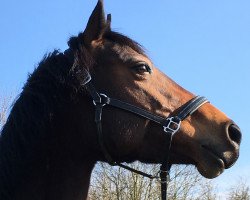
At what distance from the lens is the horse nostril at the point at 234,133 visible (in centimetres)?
359

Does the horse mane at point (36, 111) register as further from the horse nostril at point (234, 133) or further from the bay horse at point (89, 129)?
the horse nostril at point (234, 133)

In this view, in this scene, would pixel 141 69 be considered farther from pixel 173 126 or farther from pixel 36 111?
pixel 36 111

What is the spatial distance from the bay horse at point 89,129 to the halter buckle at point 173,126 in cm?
4

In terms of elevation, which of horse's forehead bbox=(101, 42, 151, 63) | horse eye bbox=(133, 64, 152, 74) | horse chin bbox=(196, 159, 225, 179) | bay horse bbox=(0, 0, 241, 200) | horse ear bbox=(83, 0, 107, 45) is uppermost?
horse ear bbox=(83, 0, 107, 45)

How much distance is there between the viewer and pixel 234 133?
11.8 feet

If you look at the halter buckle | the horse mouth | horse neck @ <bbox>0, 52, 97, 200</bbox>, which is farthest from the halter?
the horse mouth

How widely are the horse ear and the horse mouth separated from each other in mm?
1438

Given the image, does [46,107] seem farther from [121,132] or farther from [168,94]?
[168,94]

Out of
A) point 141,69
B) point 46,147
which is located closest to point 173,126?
point 141,69

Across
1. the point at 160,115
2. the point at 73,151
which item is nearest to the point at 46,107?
the point at 73,151

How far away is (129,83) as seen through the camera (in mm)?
3770

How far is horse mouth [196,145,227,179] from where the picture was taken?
11.5 ft

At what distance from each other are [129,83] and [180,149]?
29.4 inches

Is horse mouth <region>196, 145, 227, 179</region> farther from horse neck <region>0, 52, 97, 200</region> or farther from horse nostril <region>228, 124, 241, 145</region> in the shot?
horse neck <region>0, 52, 97, 200</region>
